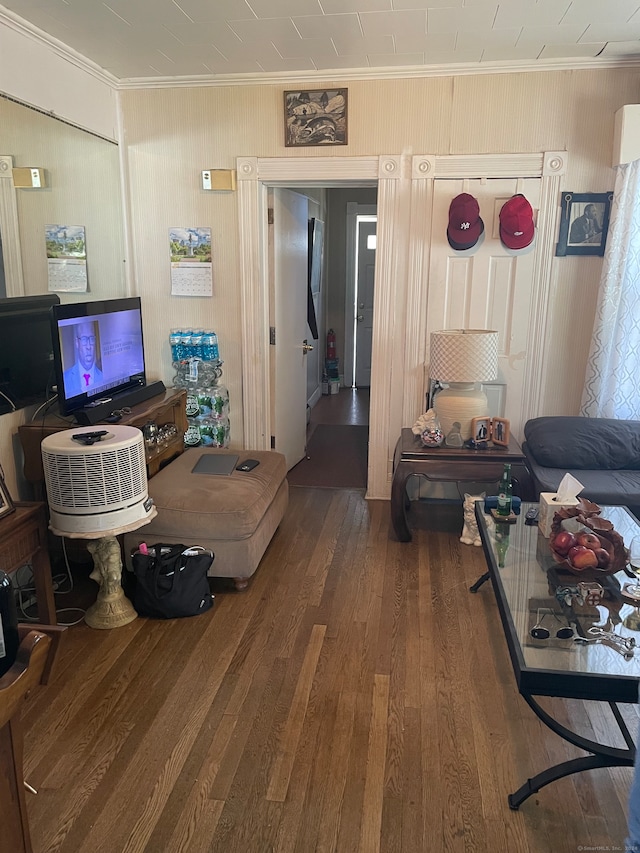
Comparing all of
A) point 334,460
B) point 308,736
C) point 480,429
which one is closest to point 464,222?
point 480,429

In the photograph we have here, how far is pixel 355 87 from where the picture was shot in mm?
3742

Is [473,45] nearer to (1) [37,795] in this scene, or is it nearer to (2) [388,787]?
(2) [388,787]

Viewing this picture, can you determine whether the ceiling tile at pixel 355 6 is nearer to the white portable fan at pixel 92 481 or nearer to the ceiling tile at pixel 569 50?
the ceiling tile at pixel 569 50

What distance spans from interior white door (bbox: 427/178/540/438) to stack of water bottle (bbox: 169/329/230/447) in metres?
1.41

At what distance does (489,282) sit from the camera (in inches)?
152

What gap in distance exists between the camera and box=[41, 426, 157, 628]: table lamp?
2.47m

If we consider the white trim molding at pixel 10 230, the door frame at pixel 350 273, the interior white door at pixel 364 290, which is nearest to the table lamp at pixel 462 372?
the white trim molding at pixel 10 230

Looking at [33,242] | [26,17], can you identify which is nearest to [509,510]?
[33,242]

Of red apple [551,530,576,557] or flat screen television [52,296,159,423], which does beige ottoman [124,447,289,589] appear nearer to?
flat screen television [52,296,159,423]

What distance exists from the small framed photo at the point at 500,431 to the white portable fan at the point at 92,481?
198 centimetres

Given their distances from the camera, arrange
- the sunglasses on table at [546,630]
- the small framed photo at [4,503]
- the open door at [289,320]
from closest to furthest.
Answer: the sunglasses on table at [546,630] → the small framed photo at [4,503] → the open door at [289,320]

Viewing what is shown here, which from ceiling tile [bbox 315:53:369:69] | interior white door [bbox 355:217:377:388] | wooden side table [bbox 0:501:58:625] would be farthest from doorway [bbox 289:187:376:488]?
wooden side table [bbox 0:501:58:625]

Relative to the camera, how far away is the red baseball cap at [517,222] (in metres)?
3.63

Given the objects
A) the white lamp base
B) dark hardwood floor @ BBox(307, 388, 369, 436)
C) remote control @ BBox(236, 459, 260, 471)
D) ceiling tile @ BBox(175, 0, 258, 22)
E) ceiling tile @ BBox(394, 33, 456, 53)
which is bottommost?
dark hardwood floor @ BBox(307, 388, 369, 436)
